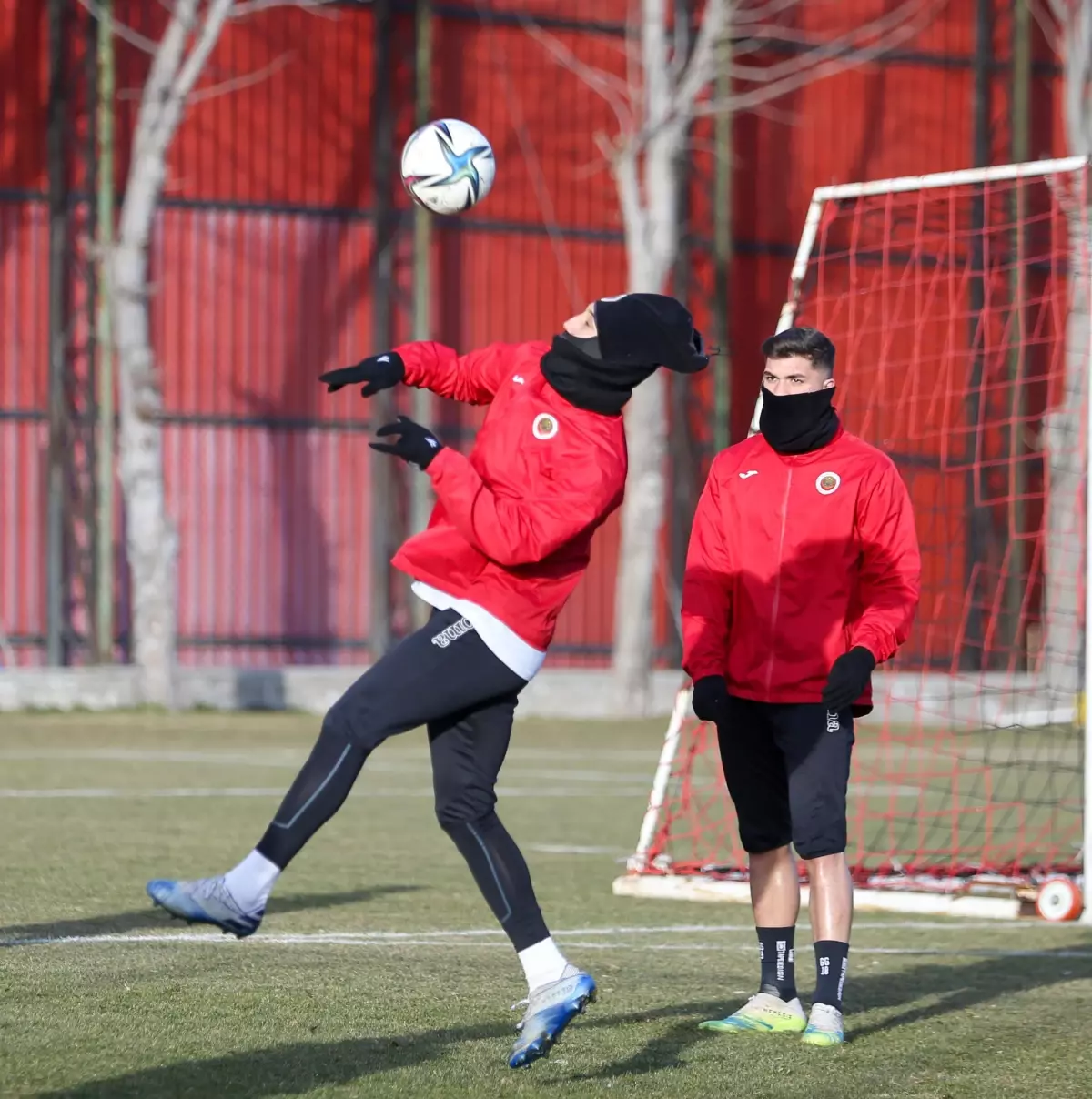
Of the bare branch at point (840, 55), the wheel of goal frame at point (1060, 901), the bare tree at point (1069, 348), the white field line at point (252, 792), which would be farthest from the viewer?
the bare branch at point (840, 55)

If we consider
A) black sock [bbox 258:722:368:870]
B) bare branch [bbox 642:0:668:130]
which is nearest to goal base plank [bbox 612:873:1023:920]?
black sock [bbox 258:722:368:870]

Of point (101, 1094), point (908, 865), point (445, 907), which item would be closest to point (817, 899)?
point (101, 1094)

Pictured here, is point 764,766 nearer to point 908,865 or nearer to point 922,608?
point 908,865

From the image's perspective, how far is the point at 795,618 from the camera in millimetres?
5980

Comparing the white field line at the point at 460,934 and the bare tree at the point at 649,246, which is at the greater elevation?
the bare tree at the point at 649,246

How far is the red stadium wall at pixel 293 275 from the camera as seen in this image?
24219 millimetres

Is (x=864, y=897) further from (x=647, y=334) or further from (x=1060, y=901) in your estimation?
(x=647, y=334)

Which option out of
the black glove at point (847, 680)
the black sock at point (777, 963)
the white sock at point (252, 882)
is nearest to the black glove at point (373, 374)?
Answer: the white sock at point (252, 882)

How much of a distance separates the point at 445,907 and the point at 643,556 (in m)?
15.3

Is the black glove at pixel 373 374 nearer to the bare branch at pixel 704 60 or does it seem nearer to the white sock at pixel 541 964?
the white sock at pixel 541 964

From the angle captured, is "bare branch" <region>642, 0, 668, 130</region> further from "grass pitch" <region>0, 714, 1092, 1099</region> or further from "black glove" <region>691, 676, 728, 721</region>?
"black glove" <region>691, 676, 728, 721</region>

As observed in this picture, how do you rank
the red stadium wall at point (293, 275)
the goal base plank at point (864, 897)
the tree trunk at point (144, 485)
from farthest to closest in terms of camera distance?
the red stadium wall at point (293, 275)
the tree trunk at point (144, 485)
the goal base plank at point (864, 897)

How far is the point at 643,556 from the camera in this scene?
23.8 m

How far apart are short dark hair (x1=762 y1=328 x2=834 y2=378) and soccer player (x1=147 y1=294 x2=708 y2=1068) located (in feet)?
1.54
